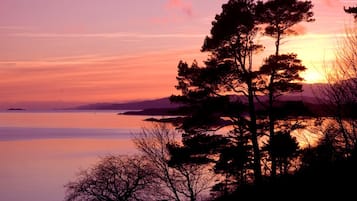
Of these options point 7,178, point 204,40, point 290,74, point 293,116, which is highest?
point 204,40

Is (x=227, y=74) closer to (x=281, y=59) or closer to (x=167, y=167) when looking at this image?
(x=281, y=59)

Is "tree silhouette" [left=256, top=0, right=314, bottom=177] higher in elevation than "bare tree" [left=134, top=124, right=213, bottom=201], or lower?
higher

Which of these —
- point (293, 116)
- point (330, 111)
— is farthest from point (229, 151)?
point (330, 111)

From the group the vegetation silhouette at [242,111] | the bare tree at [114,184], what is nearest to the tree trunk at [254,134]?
the vegetation silhouette at [242,111]

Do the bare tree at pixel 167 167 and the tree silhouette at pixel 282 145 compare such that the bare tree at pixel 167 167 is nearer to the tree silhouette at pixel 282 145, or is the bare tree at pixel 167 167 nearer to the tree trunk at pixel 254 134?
the tree trunk at pixel 254 134

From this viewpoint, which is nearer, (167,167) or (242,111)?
(242,111)

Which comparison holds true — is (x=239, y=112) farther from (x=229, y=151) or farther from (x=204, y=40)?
(x=204, y=40)

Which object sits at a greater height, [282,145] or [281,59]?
[281,59]

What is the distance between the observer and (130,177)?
3238 centimetres

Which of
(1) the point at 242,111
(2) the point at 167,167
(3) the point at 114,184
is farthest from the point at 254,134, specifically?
(2) the point at 167,167

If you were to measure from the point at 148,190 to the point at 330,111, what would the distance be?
12739 millimetres

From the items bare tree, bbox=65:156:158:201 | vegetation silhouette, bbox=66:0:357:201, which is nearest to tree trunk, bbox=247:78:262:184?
vegetation silhouette, bbox=66:0:357:201

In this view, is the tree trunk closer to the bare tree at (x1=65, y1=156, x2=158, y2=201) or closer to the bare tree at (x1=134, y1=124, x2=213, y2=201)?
the bare tree at (x1=134, y1=124, x2=213, y2=201)

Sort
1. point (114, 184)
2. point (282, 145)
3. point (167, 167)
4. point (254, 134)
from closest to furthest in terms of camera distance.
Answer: point (282, 145) < point (254, 134) < point (114, 184) < point (167, 167)
